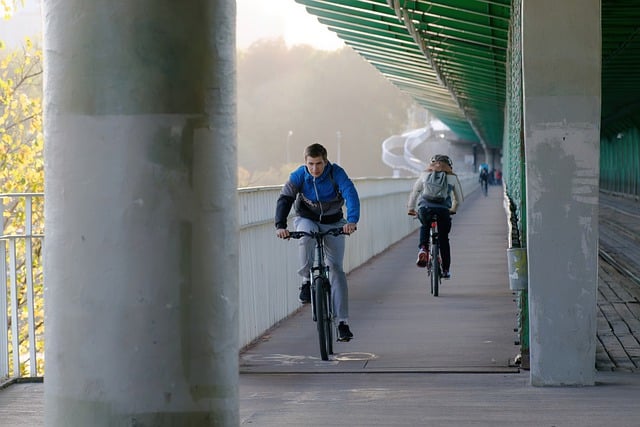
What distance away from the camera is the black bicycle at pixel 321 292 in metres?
9.28

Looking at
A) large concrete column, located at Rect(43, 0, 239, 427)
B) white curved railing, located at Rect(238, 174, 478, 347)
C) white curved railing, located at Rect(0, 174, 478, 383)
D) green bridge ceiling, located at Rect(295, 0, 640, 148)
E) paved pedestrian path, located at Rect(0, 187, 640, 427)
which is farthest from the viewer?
green bridge ceiling, located at Rect(295, 0, 640, 148)

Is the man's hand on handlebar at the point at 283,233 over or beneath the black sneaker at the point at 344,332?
over

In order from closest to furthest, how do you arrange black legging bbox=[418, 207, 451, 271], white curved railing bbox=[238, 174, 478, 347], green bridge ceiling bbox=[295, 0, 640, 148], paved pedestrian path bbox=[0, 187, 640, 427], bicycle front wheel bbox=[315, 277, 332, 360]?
1. paved pedestrian path bbox=[0, 187, 640, 427]
2. bicycle front wheel bbox=[315, 277, 332, 360]
3. white curved railing bbox=[238, 174, 478, 347]
4. black legging bbox=[418, 207, 451, 271]
5. green bridge ceiling bbox=[295, 0, 640, 148]

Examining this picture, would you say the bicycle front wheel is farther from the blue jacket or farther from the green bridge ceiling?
the green bridge ceiling

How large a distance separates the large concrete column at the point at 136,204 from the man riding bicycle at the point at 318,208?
6.35 m

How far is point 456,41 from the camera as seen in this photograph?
3072 centimetres

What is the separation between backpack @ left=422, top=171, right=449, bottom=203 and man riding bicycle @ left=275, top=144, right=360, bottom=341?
514cm

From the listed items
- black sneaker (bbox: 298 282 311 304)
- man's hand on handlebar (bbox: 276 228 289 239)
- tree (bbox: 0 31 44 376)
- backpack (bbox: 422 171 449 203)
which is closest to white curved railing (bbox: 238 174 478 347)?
black sneaker (bbox: 298 282 311 304)

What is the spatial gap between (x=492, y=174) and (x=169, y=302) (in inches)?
4456

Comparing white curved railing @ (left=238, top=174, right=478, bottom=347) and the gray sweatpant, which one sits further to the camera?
white curved railing @ (left=238, top=174, right=478, bottom=347)

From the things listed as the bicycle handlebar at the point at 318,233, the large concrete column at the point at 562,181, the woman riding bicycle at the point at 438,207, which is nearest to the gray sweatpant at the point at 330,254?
the bicycle handlebar at the point at 318,233

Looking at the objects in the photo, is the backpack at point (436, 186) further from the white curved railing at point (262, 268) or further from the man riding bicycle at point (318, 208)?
the man riding bicycle at point (318, 208)

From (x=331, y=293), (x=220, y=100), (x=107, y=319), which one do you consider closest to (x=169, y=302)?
(x=107, y=319)

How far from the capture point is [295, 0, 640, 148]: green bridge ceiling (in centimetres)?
2453
